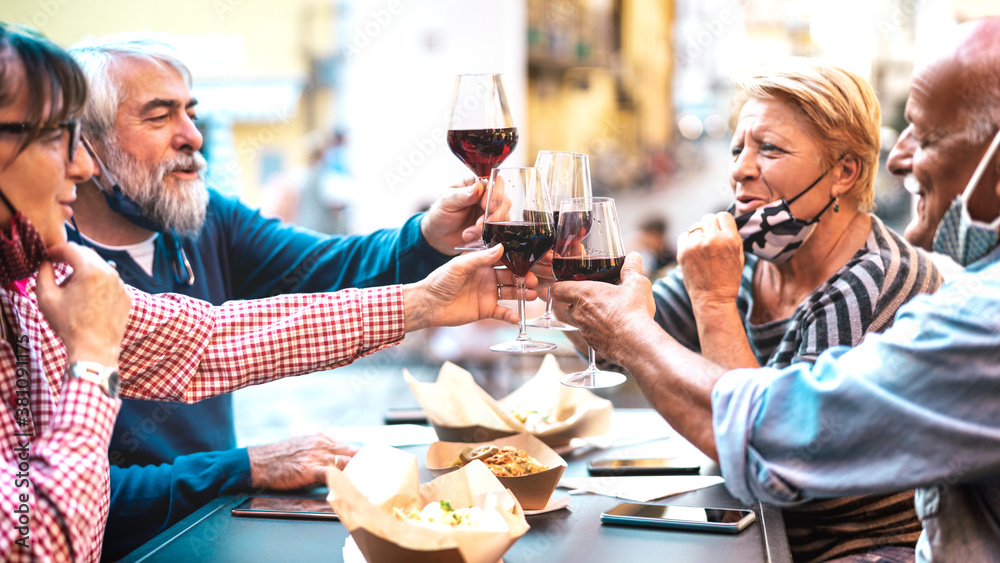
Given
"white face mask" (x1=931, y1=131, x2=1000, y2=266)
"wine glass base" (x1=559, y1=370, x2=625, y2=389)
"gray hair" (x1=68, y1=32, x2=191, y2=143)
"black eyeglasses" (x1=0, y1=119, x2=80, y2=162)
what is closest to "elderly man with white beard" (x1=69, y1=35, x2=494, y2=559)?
"gray hair" (x1=68, y1=32, x2=191, y2=143)

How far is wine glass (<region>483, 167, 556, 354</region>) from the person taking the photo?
1.66 m

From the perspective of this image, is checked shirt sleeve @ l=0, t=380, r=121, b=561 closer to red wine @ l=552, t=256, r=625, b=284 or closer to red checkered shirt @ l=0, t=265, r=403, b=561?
red checkered shirt @ l=0, t=265, r=403, b=561

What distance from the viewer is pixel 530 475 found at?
1604 mm

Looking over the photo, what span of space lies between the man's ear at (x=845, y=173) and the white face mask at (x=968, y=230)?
2.80 ft

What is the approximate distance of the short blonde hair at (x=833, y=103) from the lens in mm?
2195

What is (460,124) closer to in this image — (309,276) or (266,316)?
(266,316)

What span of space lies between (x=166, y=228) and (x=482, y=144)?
1.00m

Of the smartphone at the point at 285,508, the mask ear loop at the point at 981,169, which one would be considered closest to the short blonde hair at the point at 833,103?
the mask ear loop at the point at 981,169

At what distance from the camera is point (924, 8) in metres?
12.5

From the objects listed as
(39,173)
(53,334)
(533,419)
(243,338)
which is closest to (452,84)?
(533,419)

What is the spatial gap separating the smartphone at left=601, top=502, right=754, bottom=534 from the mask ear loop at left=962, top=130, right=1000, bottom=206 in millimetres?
679

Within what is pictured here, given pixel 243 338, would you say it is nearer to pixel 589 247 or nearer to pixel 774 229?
pixel 589 247

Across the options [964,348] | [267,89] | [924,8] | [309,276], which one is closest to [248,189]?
[267,89]

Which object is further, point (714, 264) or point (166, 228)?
point (166, 228)
